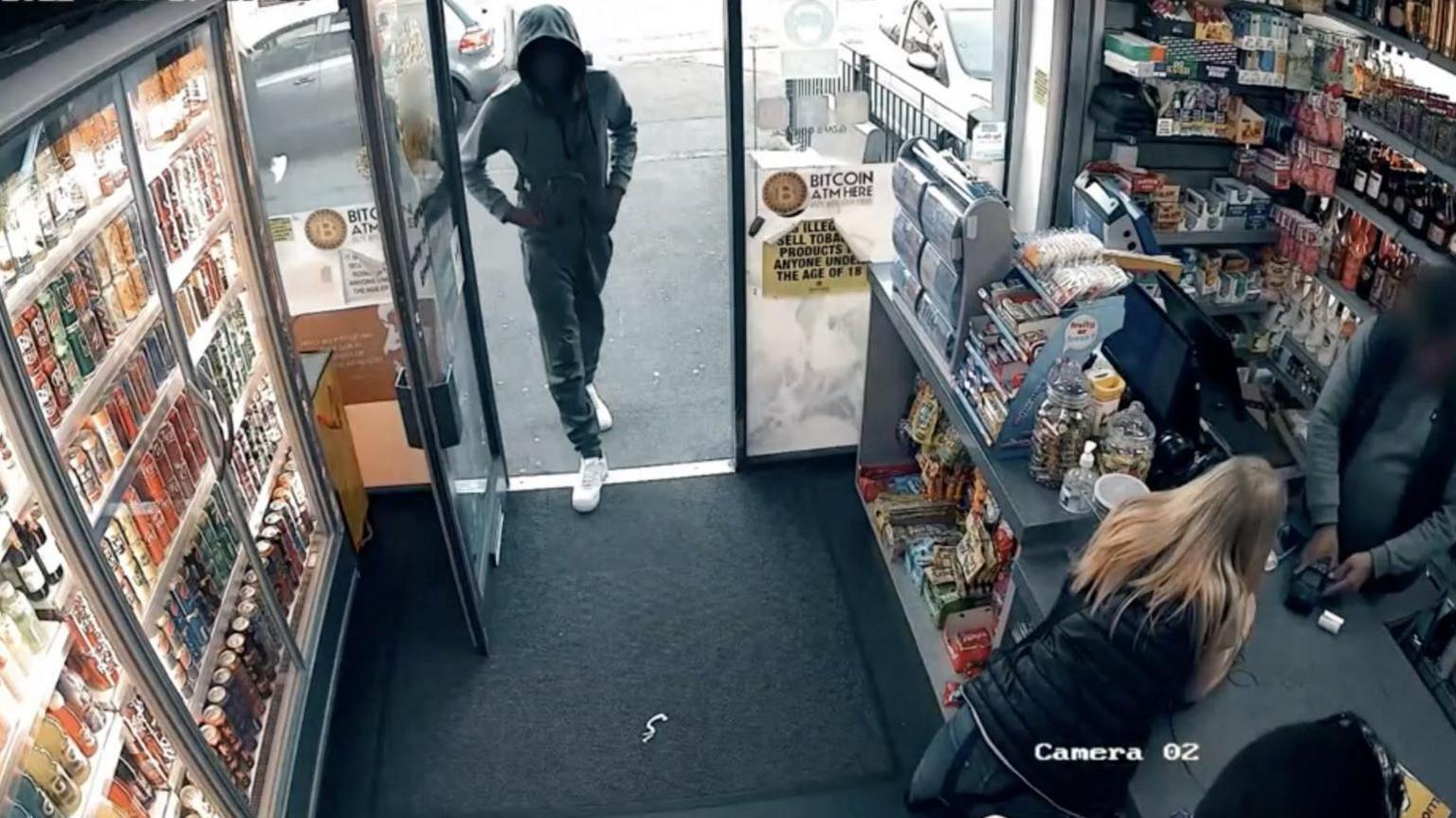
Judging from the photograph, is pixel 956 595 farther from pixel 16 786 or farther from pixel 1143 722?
pixel 16 786

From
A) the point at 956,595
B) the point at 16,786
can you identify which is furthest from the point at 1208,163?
the point at 16,786

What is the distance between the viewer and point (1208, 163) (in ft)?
12.3

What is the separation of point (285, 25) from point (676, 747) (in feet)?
8.89

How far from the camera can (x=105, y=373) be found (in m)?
2.30

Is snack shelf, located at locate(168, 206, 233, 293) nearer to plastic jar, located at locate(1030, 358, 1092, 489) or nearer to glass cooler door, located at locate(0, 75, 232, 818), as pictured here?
glass cooler door, located at locate(0, 75, 232, 818)

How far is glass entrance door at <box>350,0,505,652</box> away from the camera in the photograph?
8.77 feet

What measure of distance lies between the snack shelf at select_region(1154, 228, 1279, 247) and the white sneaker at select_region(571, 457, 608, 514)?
7.28ft

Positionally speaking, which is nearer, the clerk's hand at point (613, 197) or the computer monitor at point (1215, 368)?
the computer monitor at point (1215, 368)

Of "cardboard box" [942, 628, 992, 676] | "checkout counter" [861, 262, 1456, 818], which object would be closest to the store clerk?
"checkout counter" [861, 262, 1456, 818]

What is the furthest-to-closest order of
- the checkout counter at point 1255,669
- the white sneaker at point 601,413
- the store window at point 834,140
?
the white sneaker at point 601,413 < the store window at point 834,140 < the checkout counter at point 1255,669

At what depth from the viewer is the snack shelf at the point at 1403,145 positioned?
2.82 meters

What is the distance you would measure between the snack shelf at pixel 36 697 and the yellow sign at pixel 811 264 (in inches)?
102

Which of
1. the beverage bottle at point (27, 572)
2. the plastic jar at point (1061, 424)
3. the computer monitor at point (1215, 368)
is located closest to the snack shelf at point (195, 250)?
the beverage bottle at point (27, 572)

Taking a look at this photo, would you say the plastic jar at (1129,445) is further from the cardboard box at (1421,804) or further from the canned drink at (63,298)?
the canned drink at (63,298)
